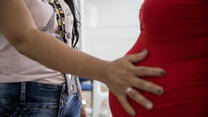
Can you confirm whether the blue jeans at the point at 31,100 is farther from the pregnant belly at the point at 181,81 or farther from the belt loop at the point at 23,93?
the pregnant belly at the point at 181,81

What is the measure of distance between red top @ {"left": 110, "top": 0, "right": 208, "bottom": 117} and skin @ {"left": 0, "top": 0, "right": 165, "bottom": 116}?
33 mm

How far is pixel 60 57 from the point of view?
0.62 m

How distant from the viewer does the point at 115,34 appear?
4.46 m

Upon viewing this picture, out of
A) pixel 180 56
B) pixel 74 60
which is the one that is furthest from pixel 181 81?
pixel 74 60

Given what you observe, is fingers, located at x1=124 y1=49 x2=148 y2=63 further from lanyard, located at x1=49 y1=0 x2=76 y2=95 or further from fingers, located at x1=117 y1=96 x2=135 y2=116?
lanyard, located at x1=49 y1=0 x2=76 y2=95

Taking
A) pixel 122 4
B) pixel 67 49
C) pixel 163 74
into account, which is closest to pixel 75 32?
pixel 67 49

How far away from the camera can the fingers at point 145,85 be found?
0.56 m

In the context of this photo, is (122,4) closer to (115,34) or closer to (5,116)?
(115,34)

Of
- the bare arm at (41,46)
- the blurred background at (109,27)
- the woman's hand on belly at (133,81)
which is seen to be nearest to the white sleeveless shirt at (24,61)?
the bare arm at (41,46)

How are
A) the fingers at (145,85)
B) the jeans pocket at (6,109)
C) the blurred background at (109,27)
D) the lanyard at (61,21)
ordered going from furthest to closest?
the blurred background at (109,27) < the lanyard at (61,21) < the jeans pocket at (6,109) < the fingers at (145,85)

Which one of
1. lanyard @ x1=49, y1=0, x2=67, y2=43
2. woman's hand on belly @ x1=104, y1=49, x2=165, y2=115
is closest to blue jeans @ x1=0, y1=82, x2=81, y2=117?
lanyard @ x1=49, y1=0, x2=67, y2=43

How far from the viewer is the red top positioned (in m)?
0.59

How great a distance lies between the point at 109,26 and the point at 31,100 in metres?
3.72

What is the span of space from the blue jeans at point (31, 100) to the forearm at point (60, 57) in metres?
0.25
